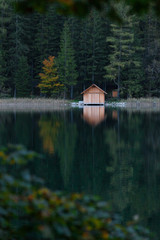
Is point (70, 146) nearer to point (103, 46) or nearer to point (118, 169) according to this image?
point (118, 169)

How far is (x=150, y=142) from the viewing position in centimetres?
1972

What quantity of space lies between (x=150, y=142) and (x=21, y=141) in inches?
263

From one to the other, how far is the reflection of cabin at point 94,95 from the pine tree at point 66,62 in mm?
3514

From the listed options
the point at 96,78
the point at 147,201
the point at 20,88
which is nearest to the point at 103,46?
the point at 96,78

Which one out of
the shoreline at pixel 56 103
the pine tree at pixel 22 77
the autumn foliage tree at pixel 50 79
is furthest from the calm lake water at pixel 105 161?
the pine tree at pixel 22 77

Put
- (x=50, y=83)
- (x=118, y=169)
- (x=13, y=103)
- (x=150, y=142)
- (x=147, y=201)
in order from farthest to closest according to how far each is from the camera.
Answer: (x=50, y=83)
(x=13, y=103)
(x=150, y=142)
(x=118, y=169)
(x=147, y=201)

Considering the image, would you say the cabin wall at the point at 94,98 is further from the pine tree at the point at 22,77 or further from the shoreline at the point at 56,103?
the pine tree at the point at 22,77

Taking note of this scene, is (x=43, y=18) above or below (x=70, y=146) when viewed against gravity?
above

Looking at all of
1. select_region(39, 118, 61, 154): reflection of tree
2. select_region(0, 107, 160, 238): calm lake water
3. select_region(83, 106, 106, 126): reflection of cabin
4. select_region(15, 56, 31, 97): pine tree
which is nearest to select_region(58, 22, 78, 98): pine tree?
select_region(15, 56, 31, 97): pine tree

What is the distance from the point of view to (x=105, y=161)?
48.9ft

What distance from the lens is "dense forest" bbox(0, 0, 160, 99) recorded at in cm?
5575

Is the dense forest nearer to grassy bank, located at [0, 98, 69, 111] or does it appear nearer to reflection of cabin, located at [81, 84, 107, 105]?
grassy bank, located at [0, 98, 69, 111]

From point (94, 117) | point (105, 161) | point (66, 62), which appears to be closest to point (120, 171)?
point (105, 161)

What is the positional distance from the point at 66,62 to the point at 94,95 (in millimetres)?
6688
